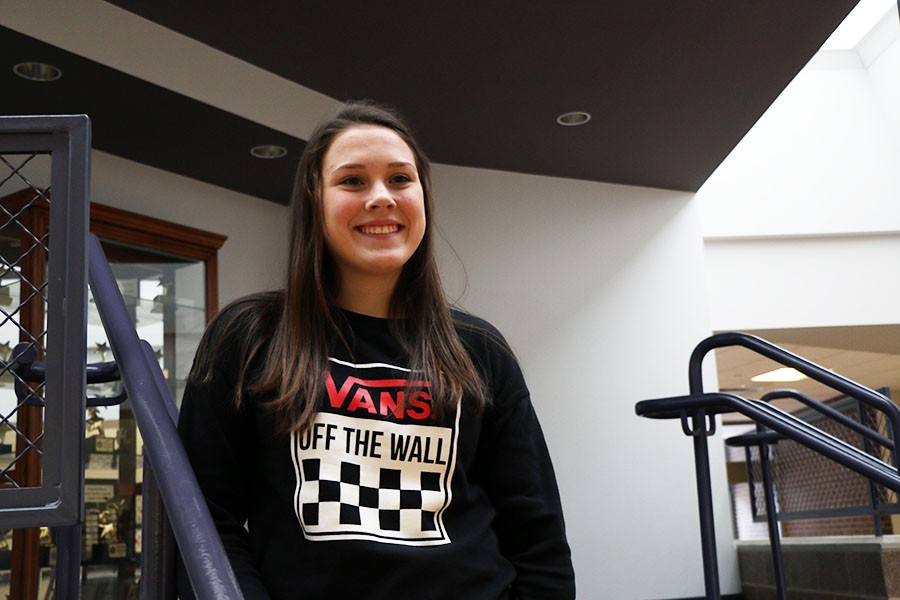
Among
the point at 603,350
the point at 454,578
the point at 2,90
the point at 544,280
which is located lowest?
the point at 454,578

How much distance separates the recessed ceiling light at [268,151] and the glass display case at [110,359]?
0.46 m

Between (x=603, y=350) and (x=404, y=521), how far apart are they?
453 centimetres

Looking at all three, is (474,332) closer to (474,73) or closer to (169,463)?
(169,463)

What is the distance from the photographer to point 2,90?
3.93 meters

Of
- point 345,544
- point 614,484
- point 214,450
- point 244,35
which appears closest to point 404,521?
point 345,544

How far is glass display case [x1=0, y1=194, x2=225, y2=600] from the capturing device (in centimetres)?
371

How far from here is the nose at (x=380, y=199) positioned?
4.35 ft

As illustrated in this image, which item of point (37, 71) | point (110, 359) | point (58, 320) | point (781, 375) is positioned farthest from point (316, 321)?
point (781, 375)

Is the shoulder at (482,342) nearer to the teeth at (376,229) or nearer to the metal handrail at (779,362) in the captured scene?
the teeth at (376,229)

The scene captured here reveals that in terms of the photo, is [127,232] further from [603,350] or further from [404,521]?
[404,521]

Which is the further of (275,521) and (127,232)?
(127,232)

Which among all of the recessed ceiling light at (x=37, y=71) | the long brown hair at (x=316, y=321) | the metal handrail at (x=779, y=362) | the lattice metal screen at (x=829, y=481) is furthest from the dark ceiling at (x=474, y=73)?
the long brown hair at (x=316, y=321)

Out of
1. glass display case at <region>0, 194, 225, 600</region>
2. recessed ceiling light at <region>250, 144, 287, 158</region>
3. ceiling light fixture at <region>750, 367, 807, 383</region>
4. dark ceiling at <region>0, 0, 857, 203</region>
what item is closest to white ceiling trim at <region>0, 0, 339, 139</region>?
dark ceiling at <region>0, 0, 857, 203</region>

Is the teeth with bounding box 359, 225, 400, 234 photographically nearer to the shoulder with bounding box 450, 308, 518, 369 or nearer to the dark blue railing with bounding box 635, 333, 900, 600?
the shoulder with bounding box 450, 308, 518, 369
